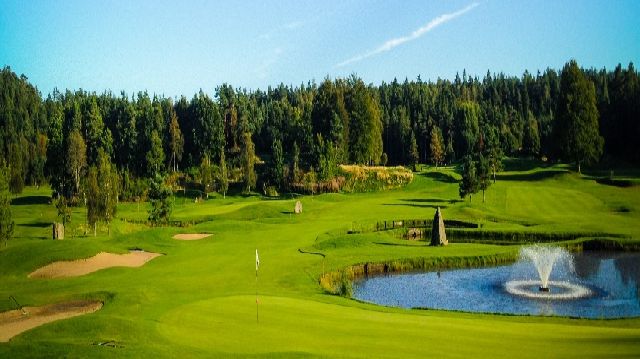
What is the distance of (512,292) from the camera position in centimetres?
4434

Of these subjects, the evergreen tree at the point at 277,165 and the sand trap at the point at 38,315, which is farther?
the evergreen tree at the point at 277,165

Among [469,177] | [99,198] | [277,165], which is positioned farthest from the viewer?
[277,165]

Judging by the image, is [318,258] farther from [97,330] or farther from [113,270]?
[97,330]

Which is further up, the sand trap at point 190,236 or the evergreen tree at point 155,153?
the evergreen tree at point 155,153

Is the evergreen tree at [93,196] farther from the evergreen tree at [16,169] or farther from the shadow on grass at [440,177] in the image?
the shadow on grass at [440,177]

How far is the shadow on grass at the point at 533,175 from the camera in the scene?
112312mm

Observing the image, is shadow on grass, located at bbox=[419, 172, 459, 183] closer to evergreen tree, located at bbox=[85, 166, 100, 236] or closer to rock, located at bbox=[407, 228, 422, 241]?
rock, located at bbox=[407, 228, 422, 241]

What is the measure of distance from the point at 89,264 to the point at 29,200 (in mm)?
81462

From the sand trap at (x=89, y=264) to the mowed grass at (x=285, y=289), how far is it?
938 millimetres

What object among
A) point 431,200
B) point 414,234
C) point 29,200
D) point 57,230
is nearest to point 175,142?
point 29,200

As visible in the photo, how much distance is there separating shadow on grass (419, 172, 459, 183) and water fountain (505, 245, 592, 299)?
65187 millimetres

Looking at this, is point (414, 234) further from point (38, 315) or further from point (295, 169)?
point (295, 169)

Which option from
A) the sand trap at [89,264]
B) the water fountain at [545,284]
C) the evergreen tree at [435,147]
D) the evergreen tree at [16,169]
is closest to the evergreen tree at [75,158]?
the evergreen tree at [16,169]

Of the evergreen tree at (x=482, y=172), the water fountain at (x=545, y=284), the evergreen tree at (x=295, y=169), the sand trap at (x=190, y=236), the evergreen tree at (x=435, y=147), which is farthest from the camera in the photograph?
the evergreen tree at (x=435, y=147)
